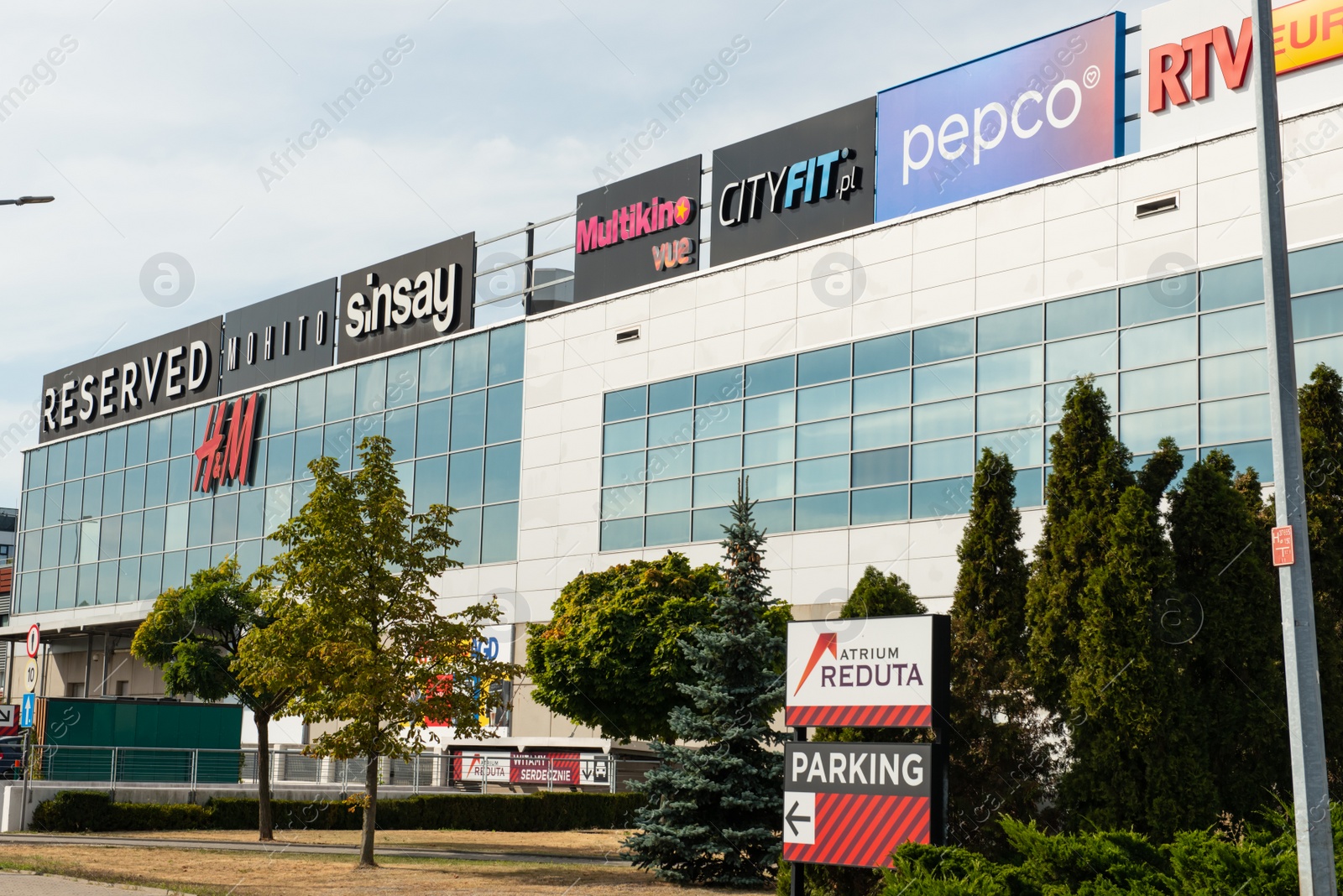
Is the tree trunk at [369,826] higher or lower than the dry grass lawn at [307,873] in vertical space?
higher

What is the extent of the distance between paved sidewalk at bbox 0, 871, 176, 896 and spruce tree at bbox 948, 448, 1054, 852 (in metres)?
9.38

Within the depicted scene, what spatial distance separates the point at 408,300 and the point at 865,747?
1392 inches

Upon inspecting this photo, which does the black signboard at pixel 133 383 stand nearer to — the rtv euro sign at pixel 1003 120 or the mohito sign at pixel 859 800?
the rtv euro sign at pixel 1003 120

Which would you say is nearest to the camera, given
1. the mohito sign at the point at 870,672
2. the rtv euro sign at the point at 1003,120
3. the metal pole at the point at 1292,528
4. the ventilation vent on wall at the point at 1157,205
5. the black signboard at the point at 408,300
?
the metal pole at the point at 1292,528

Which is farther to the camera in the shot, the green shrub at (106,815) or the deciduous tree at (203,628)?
the deciduous tree at (203,628)

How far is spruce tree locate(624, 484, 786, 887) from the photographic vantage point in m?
19.3

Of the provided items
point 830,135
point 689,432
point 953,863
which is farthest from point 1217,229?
point 953,863

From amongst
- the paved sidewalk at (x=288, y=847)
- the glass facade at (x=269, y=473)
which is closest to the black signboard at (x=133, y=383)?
the glass facade at (x=269, y=473)

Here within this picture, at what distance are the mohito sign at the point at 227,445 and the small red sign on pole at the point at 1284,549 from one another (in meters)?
Answer: 45.4

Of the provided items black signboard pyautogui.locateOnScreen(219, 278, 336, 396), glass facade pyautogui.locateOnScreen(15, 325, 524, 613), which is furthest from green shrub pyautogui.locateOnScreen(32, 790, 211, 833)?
black signboard pyautogui.locateOnScreen(219, 278, 336, 396)

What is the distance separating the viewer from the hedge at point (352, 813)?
27.6 m

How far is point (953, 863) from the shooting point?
12.5 meters

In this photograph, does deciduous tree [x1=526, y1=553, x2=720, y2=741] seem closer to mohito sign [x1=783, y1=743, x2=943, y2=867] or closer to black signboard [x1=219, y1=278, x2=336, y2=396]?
mohito sign [x1=783, y1=743, x2=943, y2=867]

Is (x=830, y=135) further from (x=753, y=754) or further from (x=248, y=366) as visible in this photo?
(x=248, y=366)
